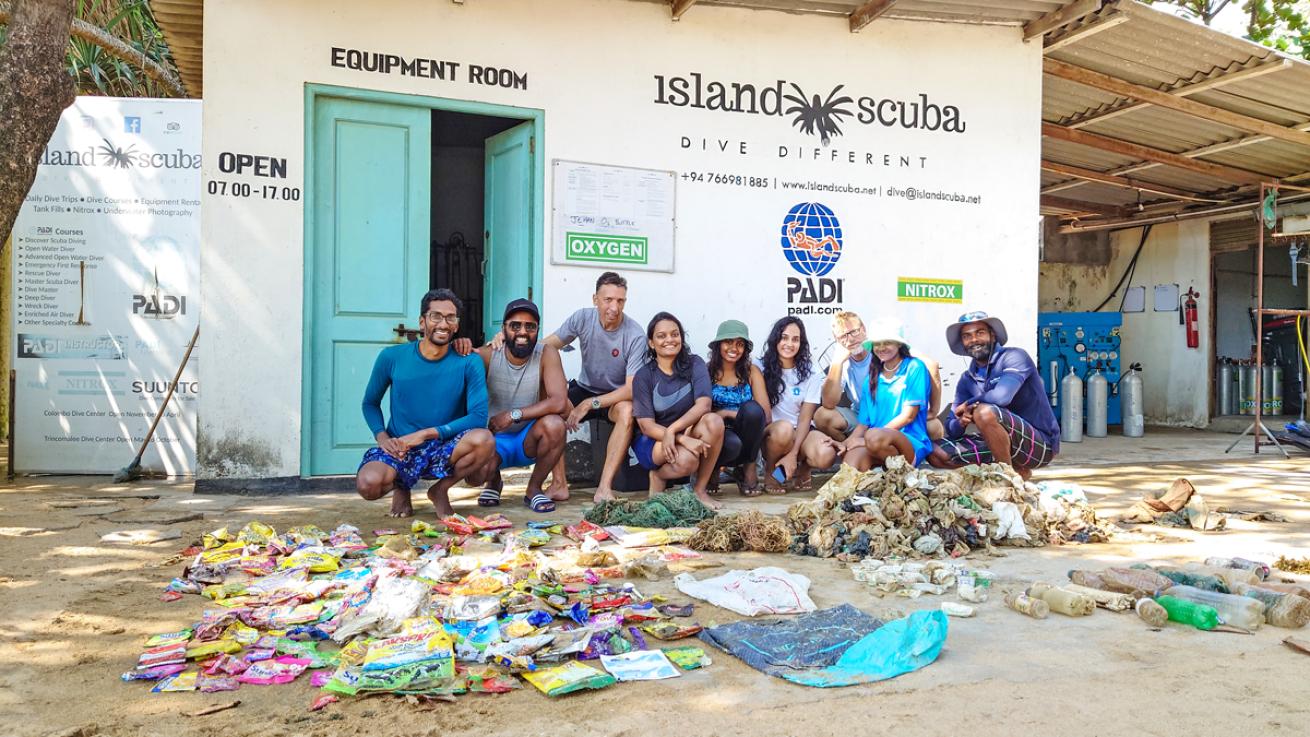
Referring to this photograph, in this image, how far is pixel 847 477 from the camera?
199 inches

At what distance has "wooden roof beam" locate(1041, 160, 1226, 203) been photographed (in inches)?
450

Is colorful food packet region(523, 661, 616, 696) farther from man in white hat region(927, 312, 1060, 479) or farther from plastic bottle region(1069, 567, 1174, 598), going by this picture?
man in white hat region(927, 312, 1060, 479)

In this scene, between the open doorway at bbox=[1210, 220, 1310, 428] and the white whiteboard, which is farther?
the open doorway at bbox=[1210, 220, 1310, 428]

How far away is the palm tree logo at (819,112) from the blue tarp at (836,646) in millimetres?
5241

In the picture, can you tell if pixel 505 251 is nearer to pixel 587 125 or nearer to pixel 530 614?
pixel 587 125

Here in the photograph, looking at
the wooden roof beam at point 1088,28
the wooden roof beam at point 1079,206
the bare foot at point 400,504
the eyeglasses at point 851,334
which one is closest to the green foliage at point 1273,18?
the wooden roof beam at point 1079,206

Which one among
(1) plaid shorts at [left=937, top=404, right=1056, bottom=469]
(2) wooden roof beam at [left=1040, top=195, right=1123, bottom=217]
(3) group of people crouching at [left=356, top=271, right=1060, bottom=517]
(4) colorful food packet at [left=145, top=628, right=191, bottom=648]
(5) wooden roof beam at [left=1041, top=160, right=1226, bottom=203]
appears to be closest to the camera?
(4) colorful food packet at [left=145, top=628, right=191, bottom=648]

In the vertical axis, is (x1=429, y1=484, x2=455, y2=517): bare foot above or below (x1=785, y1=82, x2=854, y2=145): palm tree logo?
below

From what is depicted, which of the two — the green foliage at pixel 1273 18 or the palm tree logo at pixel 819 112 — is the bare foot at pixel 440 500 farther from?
the green foliage at pixel 1273 18

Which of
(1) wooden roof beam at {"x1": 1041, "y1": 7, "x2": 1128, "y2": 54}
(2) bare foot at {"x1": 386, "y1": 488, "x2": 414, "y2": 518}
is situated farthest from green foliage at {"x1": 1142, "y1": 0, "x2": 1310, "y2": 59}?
(2) bare foot at {"x1": 386, "y1": 488, "x2": 414, "y2": 518}

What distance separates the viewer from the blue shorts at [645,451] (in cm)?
608

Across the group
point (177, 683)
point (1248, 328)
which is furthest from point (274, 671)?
point (1248, 328)

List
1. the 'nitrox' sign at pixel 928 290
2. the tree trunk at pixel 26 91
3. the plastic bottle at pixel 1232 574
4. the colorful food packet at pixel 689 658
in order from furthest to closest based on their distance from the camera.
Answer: the 'nitrox' sign at pixel 928 290 < the tree trunk at pixel 26 91 < the plastic bottle at pixel 1232 574 < the colorful food packet at pixel 689 658

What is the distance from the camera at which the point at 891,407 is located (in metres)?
6.16
